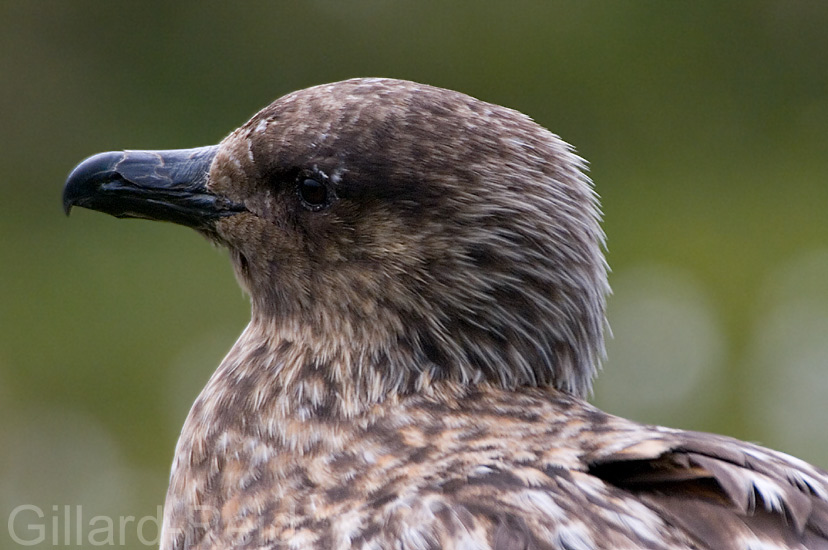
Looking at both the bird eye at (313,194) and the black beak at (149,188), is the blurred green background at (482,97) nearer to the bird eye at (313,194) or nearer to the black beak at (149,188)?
the black beak at (149,188)

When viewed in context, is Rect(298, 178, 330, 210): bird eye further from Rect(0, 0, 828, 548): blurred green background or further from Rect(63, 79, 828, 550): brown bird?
Rect(0, 0, 828, 548): blurred green background

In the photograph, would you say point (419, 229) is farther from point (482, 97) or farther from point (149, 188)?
point (482, 97)

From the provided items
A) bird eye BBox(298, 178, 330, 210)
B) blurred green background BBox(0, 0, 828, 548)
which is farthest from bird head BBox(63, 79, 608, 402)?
blurred green background BBox(0, 0, 828, 548)

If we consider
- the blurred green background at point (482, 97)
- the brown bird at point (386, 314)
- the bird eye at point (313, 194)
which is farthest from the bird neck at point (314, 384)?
the blurred green background at point (482, 97)

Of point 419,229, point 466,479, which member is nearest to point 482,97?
point 419,229

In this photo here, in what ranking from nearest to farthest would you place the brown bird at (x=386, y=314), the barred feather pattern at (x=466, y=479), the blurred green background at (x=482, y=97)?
the barred feather pattern at (x=466, y=479) < the brown bird at (x=386, y=314) < the blurred green background at (x=482, y=97)

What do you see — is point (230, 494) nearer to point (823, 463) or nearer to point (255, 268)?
point (255, 268)

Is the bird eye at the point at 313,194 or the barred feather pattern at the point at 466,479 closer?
the barred feather pattern at the point at 466,479

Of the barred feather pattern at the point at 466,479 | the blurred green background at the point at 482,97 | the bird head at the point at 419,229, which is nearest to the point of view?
the barred feather pattern at the point at 466,479
